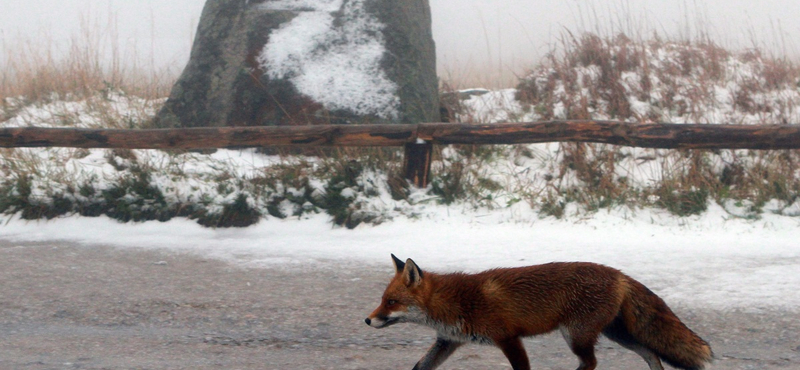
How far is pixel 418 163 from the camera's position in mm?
8367

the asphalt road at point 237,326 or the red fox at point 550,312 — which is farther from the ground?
the red fox at point 550,312

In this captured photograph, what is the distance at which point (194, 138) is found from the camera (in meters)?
8.18

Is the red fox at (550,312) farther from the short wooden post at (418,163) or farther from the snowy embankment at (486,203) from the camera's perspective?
the short wooden post at (418,163)

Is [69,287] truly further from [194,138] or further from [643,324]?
[643,324]

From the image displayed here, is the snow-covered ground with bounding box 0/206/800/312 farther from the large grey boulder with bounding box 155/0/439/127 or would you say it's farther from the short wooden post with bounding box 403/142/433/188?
the large grey boulder with bounding box 155/0/439/127

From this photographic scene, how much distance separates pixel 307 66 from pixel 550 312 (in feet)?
24.2

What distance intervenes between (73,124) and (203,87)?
205 centimetres

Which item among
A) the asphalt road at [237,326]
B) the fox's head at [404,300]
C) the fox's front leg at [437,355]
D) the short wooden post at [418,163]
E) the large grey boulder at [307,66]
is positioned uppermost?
the large grey boulder at [307,66]

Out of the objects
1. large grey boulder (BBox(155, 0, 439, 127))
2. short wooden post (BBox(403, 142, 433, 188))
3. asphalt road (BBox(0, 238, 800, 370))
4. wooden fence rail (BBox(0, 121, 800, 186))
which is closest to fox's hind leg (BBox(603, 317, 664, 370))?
asphalt road (BBox(0, 238, 800, 370))

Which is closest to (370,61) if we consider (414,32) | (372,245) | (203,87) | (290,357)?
(414,32)

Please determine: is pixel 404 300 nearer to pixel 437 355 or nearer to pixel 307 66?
pixel 437 355

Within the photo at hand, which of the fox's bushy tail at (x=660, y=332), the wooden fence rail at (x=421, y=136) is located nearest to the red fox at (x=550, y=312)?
the fox's bushy tail at (x=660, y=332)

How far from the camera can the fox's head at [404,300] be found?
11.1ft

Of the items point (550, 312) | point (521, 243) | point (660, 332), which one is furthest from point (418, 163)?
point (660, 332)
